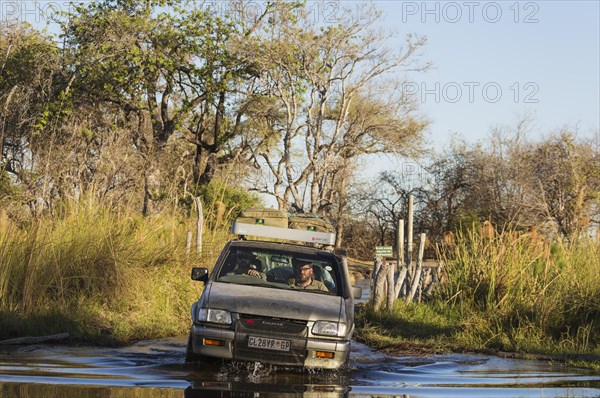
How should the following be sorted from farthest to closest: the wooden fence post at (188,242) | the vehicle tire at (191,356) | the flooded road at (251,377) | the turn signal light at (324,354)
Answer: the wooden fence post at (188,242)
the vehicle tire at (191,356)
the turn signal light at (324,354)
the flooded road at (251,377)

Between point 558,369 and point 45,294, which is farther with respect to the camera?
point 45,294

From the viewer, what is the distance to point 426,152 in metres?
47.2

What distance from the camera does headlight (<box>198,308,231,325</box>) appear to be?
10.2 meters

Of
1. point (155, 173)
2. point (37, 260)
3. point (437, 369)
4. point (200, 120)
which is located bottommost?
point (437, 369)

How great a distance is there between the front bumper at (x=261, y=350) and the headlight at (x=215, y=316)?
0.07 m

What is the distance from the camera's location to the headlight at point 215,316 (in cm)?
1016

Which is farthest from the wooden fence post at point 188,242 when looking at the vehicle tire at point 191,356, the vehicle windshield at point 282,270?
the vehicle tire at point 191,356

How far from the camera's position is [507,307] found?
1706 cm

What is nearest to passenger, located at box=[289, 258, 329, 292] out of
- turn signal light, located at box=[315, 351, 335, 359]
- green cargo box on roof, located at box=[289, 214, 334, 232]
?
turn signal light, located at box=[315, 351, 335, 359]

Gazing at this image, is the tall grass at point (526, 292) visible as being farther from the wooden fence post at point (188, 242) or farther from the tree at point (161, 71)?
the tree at point (161, 71)

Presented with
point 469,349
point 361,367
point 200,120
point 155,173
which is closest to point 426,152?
point 200,120

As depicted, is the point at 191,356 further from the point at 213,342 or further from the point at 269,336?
the point at 269,336

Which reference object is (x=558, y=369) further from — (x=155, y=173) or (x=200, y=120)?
(x=200, y=120)

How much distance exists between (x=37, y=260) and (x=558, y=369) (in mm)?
7719
